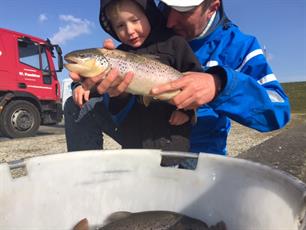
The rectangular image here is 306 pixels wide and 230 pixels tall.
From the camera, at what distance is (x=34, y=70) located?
12.0 metres

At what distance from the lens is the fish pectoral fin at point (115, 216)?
1.96m

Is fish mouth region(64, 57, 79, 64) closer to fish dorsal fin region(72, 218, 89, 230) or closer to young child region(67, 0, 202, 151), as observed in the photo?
young child region(67, 0, 202, 151)

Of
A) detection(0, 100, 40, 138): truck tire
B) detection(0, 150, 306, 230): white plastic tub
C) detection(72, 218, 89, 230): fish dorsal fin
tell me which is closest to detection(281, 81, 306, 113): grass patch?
detection(0, 100, 40, 138): truck tire

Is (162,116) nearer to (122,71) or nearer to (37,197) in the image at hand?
(122,71)

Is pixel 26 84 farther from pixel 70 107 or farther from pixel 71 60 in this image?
pixel 71 60

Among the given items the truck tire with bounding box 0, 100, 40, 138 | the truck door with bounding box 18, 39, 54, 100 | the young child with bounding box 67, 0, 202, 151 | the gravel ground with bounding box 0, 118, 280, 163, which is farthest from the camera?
the truck door with bounding box 18, 39, 54, 100

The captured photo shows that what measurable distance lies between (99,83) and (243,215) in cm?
94

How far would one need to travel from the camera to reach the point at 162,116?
2447 millimetres

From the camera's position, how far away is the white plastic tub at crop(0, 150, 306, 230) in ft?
5.58

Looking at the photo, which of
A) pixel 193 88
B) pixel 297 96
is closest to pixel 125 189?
pixel 193 88

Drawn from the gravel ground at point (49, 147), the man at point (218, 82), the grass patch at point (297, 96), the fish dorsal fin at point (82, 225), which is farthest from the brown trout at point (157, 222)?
the grass patch at point (297, 96)

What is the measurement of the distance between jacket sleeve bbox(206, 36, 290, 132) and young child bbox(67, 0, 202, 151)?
30 cm

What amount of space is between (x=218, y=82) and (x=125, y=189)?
0.72 meters

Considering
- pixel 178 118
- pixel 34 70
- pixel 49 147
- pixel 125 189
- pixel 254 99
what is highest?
pixel 34 70
